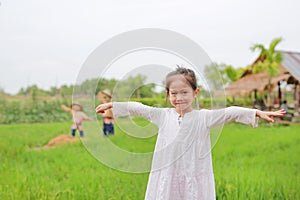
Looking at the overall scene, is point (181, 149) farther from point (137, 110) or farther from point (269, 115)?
point (269, 115)

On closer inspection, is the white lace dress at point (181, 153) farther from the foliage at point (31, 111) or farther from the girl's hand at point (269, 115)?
the foliage at point (31, 111)

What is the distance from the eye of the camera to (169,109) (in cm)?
157

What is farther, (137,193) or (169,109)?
(137,193)

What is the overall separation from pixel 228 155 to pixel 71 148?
67.4 inches

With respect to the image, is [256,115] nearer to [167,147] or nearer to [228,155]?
[167,147]

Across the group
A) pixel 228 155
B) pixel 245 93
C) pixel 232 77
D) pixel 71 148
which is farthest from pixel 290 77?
pixel 71 148

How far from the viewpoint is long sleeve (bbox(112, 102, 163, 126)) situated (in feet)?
4.93

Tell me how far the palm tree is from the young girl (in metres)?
7.62

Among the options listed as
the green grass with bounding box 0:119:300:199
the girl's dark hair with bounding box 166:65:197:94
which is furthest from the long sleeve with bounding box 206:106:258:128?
the green grass with bounding box 0:119:300:199

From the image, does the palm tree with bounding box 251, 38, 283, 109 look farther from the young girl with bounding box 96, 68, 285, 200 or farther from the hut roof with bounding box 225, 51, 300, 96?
the young girl with bounding box 96, 68, 285, 200

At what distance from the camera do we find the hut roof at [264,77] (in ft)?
29.2

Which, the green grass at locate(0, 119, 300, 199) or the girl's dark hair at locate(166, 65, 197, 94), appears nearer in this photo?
the girl's dark hair at locate(166, 65, 197, 94)

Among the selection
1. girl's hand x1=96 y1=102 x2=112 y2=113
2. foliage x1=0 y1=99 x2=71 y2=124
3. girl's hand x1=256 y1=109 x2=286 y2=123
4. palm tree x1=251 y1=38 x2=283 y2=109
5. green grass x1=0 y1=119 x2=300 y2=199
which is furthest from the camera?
palm tree x1=251 y1=38 x2=283 y2=109

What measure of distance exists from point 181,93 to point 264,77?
8235 millimetres
